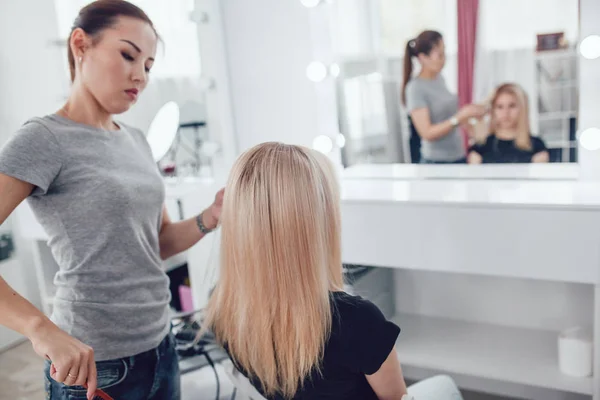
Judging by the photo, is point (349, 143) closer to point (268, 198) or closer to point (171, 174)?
point (171, 174)

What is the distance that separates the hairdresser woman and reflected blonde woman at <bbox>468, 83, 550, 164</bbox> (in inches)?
33.7

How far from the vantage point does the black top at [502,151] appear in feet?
4.69

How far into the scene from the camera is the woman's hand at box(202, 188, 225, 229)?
1.10 metres

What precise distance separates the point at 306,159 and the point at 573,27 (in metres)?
0.82

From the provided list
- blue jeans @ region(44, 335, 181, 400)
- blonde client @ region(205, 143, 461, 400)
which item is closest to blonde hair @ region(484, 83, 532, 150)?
blonde client @ region(205, 143, 461, 400)

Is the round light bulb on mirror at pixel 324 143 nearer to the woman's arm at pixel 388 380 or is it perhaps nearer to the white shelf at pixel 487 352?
the white shelf at pixel 487 352

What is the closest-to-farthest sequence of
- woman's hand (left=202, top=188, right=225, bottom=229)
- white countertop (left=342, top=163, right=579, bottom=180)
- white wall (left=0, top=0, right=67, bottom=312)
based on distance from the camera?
woman's hand (left=202, top=188, right=225, bottom=229) → white countertop (left=342, top=163, right=579, bottom=180) → white wall (left=0, top=0, right=67, bottom=312)

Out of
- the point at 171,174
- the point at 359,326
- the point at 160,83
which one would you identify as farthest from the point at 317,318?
the point at 160,83

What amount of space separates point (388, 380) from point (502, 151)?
79 cm

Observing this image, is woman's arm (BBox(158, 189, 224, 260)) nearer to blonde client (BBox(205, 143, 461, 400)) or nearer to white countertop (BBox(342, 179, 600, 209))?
blonde client (BBox(205, 143, 461, 400))

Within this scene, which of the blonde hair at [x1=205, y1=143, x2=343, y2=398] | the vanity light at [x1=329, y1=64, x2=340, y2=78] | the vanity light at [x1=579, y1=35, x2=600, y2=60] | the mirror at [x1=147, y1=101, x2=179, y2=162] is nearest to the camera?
the blonde hair at [x1=205, y1=143, x2=343, y2=398]

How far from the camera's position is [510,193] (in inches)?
51.4

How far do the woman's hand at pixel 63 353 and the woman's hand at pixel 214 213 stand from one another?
1.31ft

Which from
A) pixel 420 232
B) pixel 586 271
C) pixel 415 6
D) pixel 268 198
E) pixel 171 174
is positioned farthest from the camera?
pixel 171 174
